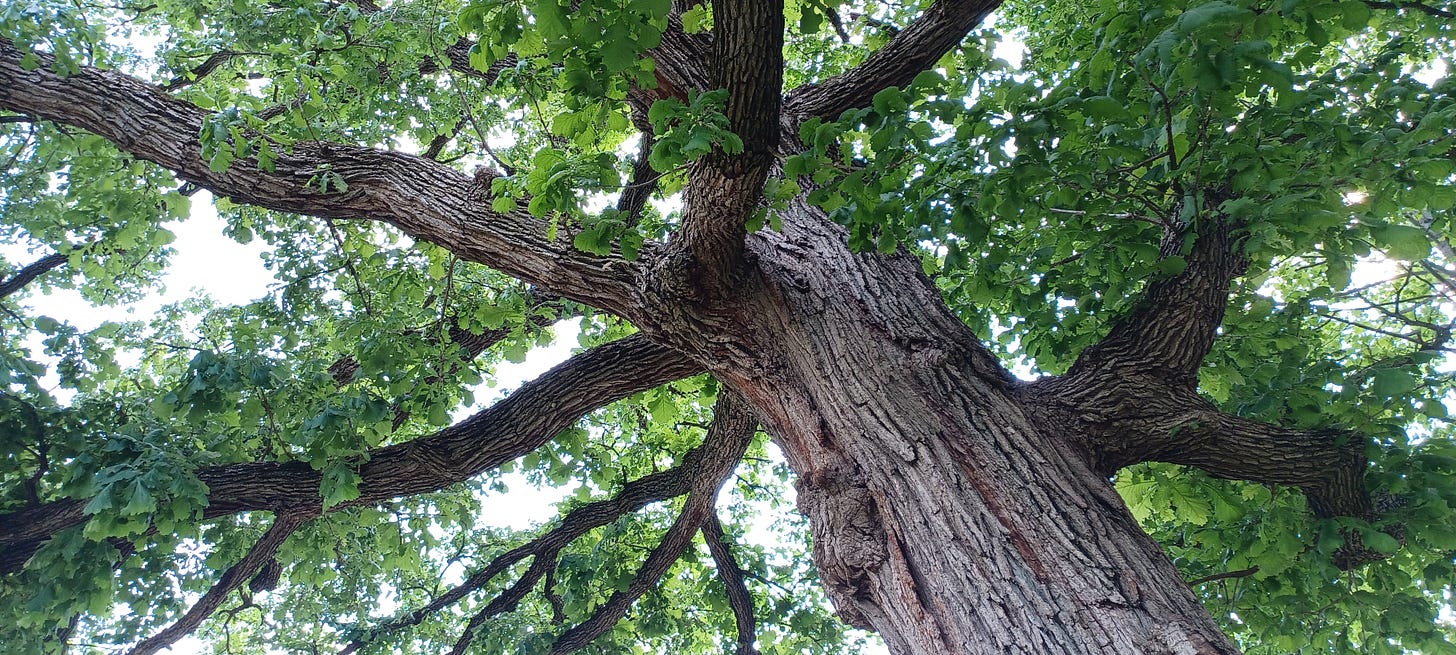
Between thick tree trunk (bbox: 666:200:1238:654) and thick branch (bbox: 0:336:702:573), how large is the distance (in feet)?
3.17

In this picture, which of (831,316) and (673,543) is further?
(673,543)

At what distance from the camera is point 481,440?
4.36 metres

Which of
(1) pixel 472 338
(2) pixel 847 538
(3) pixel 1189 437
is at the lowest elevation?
(2) pixel 847 538

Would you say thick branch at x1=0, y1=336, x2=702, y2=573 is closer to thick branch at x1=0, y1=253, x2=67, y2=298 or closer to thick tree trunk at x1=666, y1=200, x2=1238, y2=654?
thick tree trunk at x1=666, y1=200, x2=1238, y2=654

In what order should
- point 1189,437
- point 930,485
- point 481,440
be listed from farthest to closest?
point 481,440 → point 1189,437 → point 930,485

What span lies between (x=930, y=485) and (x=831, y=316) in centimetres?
92

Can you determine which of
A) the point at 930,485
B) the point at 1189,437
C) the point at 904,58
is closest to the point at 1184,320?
the point at 1189,437

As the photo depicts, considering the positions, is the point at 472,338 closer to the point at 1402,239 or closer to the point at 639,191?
the point at 639,191

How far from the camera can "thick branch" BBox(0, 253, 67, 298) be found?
5.88 metres

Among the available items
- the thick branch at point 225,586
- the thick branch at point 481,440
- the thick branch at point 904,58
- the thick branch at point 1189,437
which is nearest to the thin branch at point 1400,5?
the thick branch at point 1189,437

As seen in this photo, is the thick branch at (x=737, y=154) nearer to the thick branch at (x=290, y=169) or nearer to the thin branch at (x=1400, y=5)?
the thick branch at (x=290, y=169)

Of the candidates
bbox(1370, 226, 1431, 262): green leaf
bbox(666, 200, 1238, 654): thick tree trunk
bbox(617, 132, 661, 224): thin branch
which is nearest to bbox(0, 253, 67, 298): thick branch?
bbox(617, 132, 661, 224): thin branch

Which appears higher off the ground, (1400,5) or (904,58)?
(904,58)

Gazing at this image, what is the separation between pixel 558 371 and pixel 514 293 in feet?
2.60
